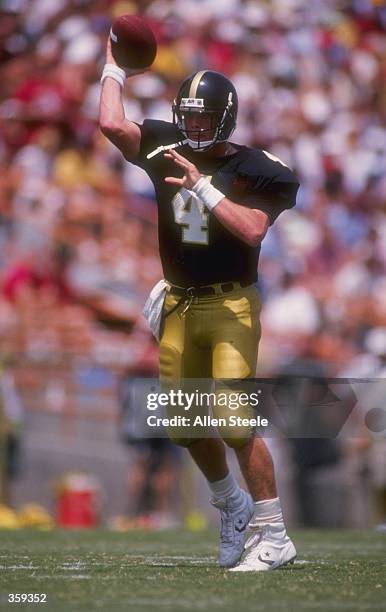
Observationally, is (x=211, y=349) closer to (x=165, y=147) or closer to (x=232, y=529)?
(x=232, y=529)

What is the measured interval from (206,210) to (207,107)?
345 mm

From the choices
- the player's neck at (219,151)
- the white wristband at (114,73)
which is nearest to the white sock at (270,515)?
the player's neck at (219,151)

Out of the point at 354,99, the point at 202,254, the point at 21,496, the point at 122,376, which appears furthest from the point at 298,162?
the point at 202,254

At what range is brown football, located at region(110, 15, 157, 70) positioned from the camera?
4355 millimetres

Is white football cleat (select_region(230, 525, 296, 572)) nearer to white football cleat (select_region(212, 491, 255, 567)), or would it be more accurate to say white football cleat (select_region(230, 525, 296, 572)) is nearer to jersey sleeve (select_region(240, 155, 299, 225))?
white football cleat (select_region(212, 491, 255, 567))

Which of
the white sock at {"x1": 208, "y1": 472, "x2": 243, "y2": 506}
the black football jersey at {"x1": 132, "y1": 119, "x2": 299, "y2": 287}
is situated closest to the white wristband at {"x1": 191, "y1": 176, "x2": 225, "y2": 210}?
the black football jersey at {"x1": 132, "y1": 119, "x2": 299, "y2": 287}

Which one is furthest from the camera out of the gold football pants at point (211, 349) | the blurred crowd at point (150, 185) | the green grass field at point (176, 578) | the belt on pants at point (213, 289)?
the blurred crowd at point (150, 185)

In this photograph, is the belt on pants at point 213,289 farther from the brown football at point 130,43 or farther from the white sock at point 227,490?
the brown football at point 130,43

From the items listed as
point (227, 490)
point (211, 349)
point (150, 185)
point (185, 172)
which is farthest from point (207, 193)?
point (150, 185)

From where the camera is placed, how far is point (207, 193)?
3924 millimetres

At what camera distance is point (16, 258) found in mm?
9336

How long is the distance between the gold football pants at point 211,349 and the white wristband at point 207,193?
0.38 meters

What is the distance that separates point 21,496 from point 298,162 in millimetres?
4206

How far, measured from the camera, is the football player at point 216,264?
4.02 metres
